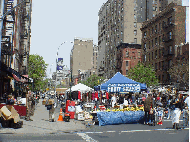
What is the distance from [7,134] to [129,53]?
65.4 metres

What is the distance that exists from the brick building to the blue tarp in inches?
2285

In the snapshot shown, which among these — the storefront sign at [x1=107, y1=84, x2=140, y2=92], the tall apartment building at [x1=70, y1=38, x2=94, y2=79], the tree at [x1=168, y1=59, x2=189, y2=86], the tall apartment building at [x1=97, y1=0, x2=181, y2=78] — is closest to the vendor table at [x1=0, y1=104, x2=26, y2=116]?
the storefront sign at [x1=107, y1=84, x2=140, y2=92]

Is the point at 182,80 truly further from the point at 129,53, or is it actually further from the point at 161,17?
the point at 129,53

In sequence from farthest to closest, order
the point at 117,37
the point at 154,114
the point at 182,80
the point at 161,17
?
1. the point at 117,37
2. the point at 161,17
3. the point at 182,80
4. the point at 154,114

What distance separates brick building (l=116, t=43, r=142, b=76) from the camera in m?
75.0

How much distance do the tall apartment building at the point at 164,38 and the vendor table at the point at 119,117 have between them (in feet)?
114

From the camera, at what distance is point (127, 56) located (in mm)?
75125

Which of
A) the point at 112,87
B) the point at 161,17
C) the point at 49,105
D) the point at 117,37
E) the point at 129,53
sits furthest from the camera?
the point at 117,37

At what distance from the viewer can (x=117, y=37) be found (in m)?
84.4

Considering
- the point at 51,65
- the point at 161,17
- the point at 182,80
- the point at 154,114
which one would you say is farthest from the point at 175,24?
the point at 154,114

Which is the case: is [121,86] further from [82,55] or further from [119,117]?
[82,55]

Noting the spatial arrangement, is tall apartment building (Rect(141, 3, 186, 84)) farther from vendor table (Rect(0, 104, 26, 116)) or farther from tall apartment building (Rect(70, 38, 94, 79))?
tall apartment building (Rect(70, 38, 94, 79))

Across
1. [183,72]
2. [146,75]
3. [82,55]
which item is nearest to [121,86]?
[183,72]

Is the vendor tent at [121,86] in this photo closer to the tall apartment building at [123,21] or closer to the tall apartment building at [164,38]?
the tall apartment building at [164,38]
